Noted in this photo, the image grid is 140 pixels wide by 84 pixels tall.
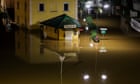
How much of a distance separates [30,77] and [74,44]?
9978 millimetres

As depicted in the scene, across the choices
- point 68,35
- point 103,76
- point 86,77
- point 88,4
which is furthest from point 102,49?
point 88,4

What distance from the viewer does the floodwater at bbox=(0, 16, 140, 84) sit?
64.6 feet

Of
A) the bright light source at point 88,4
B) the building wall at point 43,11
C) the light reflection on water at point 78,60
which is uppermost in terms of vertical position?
the bright light source at point 88,4

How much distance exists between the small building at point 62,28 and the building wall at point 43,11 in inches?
85.1

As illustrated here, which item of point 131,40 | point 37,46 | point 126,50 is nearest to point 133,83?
point 126,50

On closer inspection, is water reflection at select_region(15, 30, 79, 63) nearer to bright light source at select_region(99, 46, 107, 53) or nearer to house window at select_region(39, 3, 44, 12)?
bright light source at select_region(99, 46, 107, 53)

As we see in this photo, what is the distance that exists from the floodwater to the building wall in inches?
64.7

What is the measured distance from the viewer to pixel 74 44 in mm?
29438

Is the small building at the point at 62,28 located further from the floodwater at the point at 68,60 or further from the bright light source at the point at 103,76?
the bright light source at the point at 103,76

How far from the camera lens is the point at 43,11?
34625mm

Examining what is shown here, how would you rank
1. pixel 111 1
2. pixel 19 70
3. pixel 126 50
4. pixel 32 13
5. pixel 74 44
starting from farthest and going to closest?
pixel 111 1
pixel 32 13
pixel 74 44
pixel 126 50
pixel 19 70

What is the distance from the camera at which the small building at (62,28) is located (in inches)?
1219

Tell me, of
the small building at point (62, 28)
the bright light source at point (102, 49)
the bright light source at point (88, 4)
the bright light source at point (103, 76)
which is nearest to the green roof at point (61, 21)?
the small building at point (62, 28)

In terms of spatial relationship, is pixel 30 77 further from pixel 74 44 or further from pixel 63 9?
pixel 63 9
